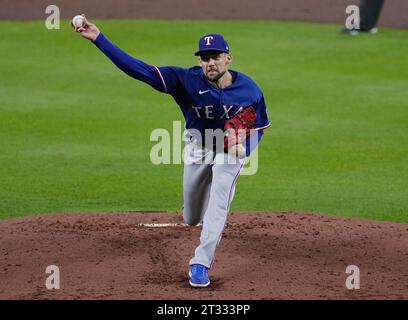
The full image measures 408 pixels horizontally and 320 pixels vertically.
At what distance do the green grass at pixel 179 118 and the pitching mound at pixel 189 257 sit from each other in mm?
799

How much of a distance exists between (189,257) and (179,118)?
555 cm

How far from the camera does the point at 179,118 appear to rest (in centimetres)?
1323

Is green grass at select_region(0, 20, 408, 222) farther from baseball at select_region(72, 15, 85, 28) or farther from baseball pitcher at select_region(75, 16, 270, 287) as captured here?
baseball at select_region(72, 15, 85, 28)

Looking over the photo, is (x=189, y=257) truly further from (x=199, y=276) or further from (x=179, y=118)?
(x=179, y=118)

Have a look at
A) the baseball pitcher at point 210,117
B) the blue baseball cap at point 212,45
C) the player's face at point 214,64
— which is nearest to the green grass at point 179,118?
the baseball pitcher at point 210,117

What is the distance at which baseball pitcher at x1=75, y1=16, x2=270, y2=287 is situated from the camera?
7152mm

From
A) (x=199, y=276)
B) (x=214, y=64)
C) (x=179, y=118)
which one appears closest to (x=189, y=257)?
(x=199, y=276)

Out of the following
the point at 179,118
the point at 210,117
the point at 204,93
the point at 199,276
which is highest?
the point at 179,118

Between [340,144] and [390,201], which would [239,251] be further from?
[340,144]

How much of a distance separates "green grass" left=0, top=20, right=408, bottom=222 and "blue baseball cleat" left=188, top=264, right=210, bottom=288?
2828mm

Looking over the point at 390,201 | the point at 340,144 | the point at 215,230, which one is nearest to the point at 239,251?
the point at 215,230

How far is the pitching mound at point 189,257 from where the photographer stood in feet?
22.7

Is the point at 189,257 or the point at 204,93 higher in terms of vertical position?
the point at 204,93

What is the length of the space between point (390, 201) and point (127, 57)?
3904 mm
